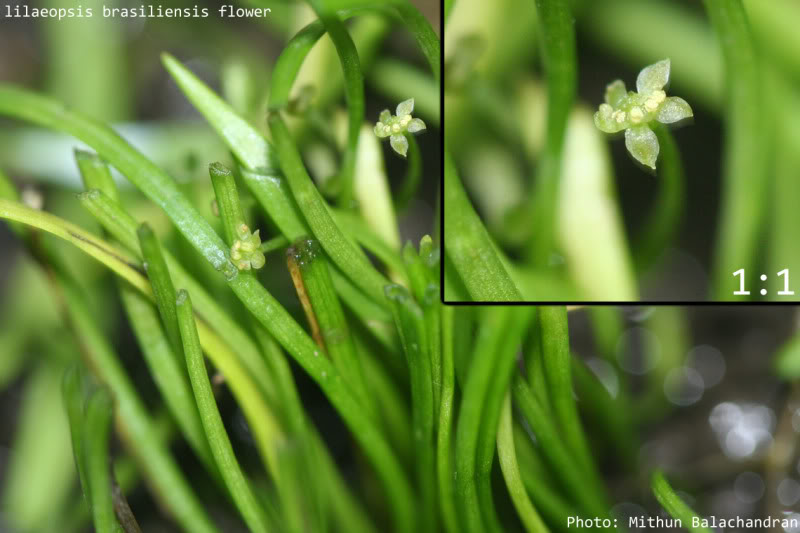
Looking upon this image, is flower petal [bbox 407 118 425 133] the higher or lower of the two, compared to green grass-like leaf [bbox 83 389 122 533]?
higher

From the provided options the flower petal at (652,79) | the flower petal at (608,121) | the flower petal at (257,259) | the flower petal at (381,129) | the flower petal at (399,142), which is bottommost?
the flower petal at (257,259)

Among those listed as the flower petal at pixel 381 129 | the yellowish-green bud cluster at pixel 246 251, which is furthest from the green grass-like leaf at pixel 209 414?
the flower petal at pixel 381 129

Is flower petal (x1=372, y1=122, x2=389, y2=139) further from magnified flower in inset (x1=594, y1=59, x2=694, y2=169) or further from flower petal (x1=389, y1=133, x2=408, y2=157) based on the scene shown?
magnified flower in inset (x1=594, y1=59, x2=694, y2=169)

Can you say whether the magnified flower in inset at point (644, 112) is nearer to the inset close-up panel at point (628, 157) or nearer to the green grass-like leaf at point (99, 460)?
the inset close-up panel at point (628, 157)

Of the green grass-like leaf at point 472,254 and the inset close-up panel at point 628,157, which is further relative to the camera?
the inset close-up panel at point 628,157

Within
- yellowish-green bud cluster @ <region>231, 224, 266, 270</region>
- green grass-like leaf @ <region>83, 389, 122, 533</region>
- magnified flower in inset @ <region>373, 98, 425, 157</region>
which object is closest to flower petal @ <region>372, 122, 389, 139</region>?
magnified flower in inset @ <region>373, 98, 425, 157</region>

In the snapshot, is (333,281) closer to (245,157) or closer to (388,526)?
(245,157)
